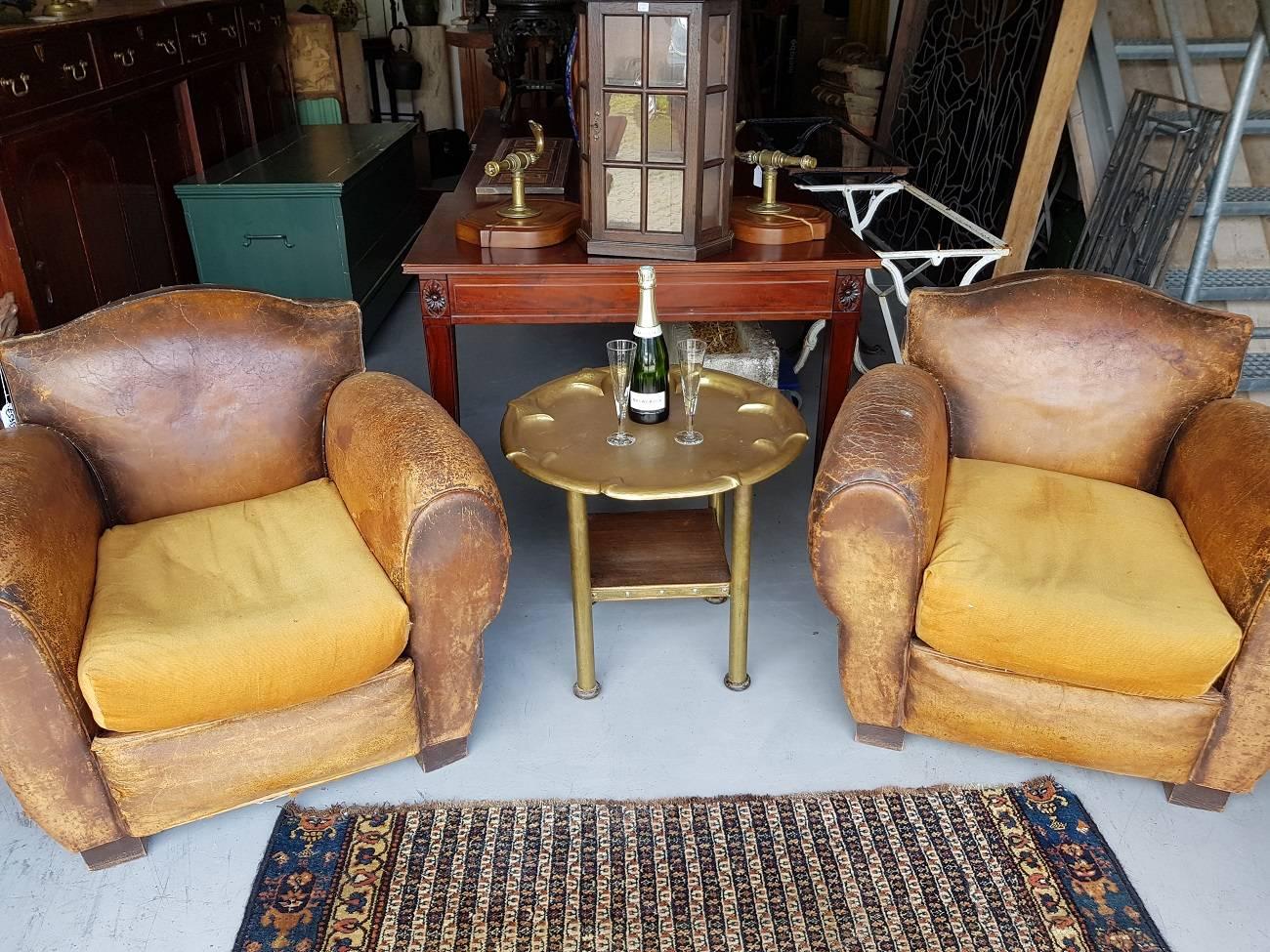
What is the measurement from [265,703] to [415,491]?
45 centimetres

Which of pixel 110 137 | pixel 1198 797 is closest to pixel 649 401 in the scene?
pixel 1198 797

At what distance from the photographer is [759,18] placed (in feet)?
23.0

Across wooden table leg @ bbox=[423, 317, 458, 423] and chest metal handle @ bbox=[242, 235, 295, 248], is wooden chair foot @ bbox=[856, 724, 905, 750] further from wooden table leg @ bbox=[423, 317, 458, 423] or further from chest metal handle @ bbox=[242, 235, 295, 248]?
chest metal handle @ bbox=[242, 235, 295, 248]

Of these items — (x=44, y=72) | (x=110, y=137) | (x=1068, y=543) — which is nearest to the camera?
(x=1068, y=543)

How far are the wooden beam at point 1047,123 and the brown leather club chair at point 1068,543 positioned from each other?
102 cm

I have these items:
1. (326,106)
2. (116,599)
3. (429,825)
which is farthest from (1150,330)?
Result: (326,106)

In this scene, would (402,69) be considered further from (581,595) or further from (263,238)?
(581,595)

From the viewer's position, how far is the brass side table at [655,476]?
76.4 inches

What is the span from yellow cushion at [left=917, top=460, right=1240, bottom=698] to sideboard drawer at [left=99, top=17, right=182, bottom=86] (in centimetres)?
301

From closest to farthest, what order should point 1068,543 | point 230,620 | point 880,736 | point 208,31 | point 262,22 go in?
point 230,620 < point 1068,543 < point 880,736 < point 208,31 < point 262,22

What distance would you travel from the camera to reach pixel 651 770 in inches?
76.7

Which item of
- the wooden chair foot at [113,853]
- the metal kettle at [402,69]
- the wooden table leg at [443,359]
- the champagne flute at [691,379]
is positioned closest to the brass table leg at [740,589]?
the champagne flute at [691,379]

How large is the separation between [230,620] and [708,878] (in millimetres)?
947

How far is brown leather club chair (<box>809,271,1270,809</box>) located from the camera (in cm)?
173
